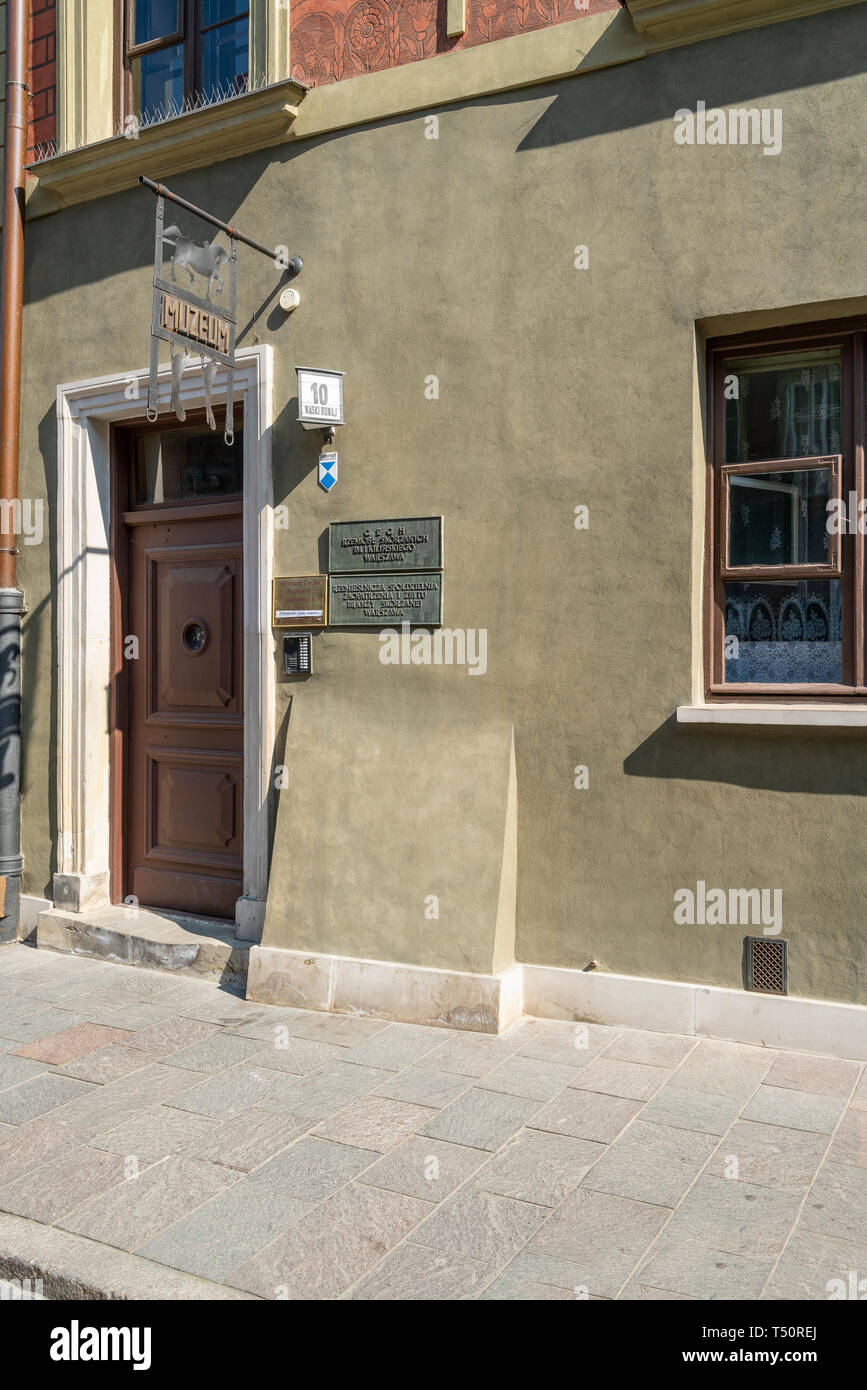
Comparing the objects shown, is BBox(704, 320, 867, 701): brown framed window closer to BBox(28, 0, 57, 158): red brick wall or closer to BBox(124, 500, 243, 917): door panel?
BBox(124, 500, 243, 917): door panel

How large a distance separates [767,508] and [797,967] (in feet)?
6.63

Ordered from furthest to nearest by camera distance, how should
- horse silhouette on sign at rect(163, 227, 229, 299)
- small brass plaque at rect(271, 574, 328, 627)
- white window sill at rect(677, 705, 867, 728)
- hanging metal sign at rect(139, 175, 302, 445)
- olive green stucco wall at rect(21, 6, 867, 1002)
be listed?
small brass plaque at rect(271, 574, 328, 627) → horse silhouette on sign at rect(163, 227, 229, 299) → hanging metal sign at rect(139, 175, 302, 445) → olive green stucco wall at rect(21, 6, 867, 1002) → white window sill at rect(677, 705, 867, 728)

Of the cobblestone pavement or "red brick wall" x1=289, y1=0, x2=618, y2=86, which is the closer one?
the cobblestone pavement

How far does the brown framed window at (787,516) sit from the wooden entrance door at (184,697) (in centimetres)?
278

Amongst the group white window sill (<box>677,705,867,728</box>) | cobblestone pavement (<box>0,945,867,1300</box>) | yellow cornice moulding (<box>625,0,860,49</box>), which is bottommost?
cobblestone pavement (<box>0,945,867,1300</box>)

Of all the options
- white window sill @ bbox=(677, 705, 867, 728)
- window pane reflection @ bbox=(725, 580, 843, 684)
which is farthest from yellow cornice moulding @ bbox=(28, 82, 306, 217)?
white window sill @ bbox=(677, 705, 867, 728)

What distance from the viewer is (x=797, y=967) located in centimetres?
487

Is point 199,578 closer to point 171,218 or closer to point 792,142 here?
point 171,218

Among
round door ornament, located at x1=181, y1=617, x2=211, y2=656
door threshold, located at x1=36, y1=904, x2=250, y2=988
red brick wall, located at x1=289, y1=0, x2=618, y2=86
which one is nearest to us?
red brick wall, located at x1=289, y1=0, x2=618, y2=86

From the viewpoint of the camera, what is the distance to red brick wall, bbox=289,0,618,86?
5.38 m

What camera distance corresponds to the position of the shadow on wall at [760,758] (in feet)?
15.7

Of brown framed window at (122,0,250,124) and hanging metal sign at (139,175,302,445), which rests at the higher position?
brown framed window at (122,0,250,124)

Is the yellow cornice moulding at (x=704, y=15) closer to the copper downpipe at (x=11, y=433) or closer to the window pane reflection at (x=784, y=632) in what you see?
the window pane reflection at (x=784, y=632)

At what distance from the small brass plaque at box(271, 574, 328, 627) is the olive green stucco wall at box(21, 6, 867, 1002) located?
103 mm
